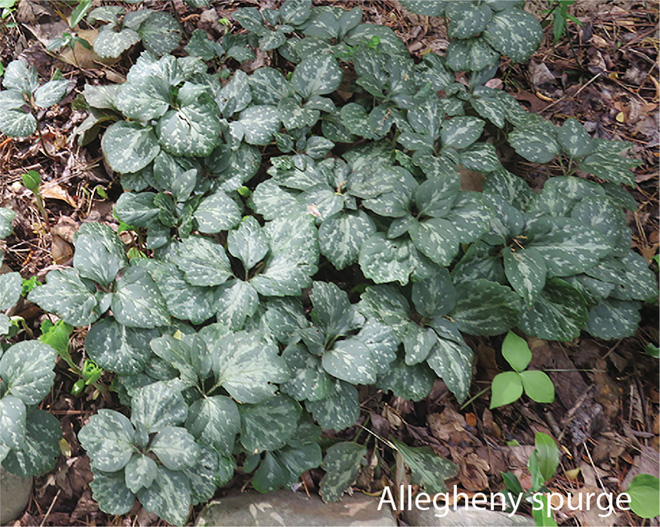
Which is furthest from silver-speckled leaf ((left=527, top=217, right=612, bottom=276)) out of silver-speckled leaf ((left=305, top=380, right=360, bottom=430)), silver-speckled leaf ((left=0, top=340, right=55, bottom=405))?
silver-speckled leaf ((left=0, top=340, right=55, bottom=405))

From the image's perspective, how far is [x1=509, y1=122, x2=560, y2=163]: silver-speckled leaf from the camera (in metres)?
1.82

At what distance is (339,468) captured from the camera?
157 cm

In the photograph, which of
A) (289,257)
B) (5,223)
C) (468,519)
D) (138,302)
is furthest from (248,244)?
(468,519)

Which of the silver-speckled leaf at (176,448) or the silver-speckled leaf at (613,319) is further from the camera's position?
the silver-speckled leaf at (613,319)

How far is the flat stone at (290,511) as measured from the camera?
1479mm

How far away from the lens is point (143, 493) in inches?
52.6

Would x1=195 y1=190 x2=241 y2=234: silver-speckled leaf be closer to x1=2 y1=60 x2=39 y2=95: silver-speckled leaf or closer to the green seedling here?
x1=2 y1=60 x2=39 y2=95: silver-speckled leaf

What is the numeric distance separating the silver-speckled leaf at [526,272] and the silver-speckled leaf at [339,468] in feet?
2.45

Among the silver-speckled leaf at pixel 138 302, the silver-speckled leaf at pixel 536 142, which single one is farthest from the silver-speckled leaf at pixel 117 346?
the silver-speckled leaf at pixel 536 142

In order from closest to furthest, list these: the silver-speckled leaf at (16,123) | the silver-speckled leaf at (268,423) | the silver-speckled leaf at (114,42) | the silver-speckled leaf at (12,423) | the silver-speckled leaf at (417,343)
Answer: the silver-speckled leaf at (12,423) → the silver-speckled leaf at (268,423) → the silver-speckled leaf at (417,343) → the silver-speckled leaf at (16,123) → the silver-speckled leaf at (114,42)

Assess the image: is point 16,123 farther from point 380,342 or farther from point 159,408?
point 380,342

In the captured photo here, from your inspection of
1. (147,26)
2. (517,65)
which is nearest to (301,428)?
(147,26)

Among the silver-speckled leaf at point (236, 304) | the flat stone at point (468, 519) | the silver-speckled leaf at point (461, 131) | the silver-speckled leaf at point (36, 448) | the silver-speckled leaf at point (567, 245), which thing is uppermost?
the silver-speckled leaf at point (461, 131)

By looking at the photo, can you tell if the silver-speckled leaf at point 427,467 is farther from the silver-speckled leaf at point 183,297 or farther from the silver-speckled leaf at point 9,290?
the silver-speckled leaf at point 9,290
